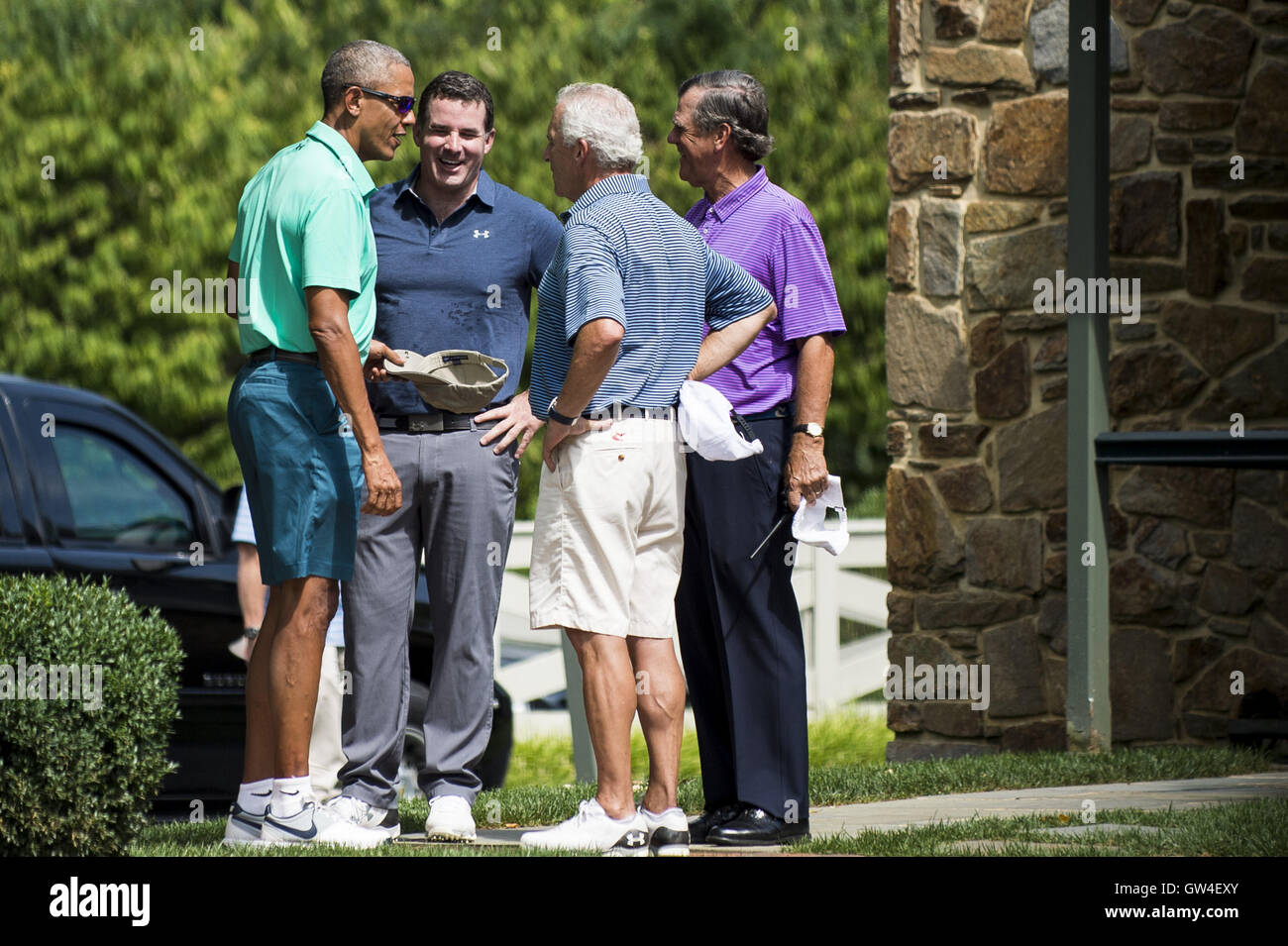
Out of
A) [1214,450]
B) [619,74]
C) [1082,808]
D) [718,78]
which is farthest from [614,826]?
[619,74]

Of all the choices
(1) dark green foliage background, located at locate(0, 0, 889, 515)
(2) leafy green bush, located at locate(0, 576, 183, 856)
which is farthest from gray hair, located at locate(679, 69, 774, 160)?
(1) dark green foliage background, located at locate(0, 0, 889, 515)

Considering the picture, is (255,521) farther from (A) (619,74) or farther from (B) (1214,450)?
(A) (619,74)

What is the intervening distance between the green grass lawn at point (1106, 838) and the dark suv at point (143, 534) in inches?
118

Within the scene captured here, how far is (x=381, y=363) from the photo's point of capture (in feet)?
17.7

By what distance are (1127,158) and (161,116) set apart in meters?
13.3

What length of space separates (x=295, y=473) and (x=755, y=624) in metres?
1.34

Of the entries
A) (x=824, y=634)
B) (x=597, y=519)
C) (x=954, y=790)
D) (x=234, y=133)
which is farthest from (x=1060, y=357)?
(x=234, y=133)

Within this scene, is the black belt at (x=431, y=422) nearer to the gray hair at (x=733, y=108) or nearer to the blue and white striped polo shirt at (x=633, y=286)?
the blue and white striped polo shirt at (x=633, y=286)

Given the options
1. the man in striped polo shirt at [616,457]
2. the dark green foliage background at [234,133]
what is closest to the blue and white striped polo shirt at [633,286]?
the man in striped polo shirt at [616,457]

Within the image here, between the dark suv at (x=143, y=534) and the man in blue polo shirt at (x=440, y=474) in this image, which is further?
the dark suv at (x=143, y=534)

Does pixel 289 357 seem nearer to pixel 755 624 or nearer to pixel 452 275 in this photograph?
pixel 452 275

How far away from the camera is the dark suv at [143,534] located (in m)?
7.22

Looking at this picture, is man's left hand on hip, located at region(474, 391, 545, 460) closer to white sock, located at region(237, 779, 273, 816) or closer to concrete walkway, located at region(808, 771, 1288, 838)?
white sock, located at region(237, 779, 273, 816)

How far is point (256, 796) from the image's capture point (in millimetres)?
5156
